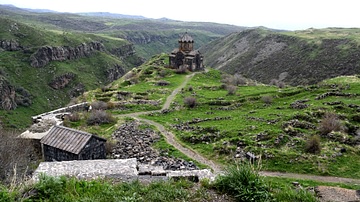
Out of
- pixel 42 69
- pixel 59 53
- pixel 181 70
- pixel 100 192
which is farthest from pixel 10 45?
pixel 100 192

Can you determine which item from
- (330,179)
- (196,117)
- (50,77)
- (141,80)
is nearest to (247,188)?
(330,179)

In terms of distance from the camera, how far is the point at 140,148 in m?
19.1

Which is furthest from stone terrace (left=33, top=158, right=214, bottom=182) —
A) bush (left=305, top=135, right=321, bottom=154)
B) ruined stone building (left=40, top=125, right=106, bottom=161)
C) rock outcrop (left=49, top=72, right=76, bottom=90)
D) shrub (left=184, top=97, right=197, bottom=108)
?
rock outcrop (left=49, top=72, right=76, bottom=90)

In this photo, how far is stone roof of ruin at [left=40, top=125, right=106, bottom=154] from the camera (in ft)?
51.7

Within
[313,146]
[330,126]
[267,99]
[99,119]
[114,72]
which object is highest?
[330,126]

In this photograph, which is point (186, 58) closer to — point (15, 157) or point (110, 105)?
point (110, 105)

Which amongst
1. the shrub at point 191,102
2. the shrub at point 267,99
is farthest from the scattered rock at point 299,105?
the shrub at point 191,102

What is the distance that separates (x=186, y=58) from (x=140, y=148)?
39.8 m

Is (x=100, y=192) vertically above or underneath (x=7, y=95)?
above

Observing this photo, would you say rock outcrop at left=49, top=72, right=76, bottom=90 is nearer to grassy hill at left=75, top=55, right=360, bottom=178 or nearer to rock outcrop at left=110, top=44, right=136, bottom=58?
rock outcrop at left=110, top=44, right=136, bottom=58

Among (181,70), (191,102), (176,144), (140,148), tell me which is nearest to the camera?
(140,148)

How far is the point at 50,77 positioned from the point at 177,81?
57.1 meters

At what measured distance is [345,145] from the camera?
17062 millimetres

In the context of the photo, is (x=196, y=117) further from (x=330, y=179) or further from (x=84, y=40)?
(x=84, y=40)
